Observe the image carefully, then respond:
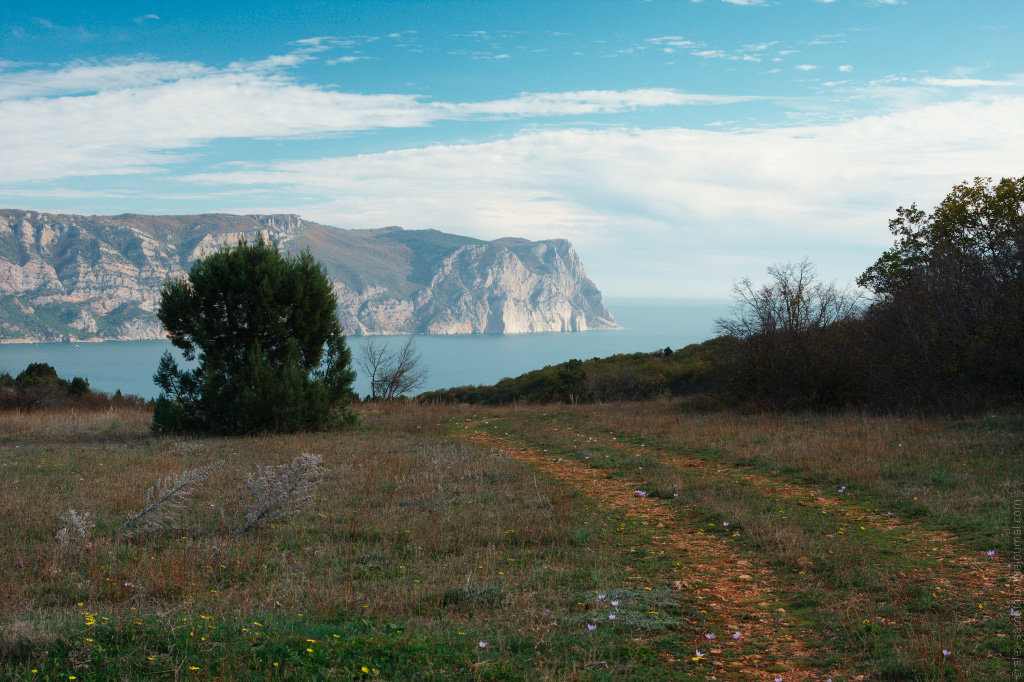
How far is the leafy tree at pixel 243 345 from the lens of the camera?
1792 cm

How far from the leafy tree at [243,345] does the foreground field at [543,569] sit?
4833 millimetres

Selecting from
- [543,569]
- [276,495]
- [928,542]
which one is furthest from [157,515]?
[928,542]

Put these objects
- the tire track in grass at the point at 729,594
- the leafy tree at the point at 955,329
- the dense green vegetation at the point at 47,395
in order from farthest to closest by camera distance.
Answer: the dense green vegetation at the point at 47,395, the leafy tree at the point at 955,329, the tire track in grass at the point at 729,594

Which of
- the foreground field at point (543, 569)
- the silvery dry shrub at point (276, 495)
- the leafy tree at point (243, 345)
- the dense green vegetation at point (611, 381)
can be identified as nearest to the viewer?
the foreground field at point (543, 569)

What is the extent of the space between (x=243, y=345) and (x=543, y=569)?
575 inches

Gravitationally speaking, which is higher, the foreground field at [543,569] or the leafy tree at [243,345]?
the leafy tree at [243,345]

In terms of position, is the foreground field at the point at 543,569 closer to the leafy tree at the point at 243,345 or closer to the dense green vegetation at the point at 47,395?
the leafy tree at the point at 243,345

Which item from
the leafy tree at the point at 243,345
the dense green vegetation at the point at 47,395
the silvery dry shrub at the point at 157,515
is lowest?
the dense green vegetation at the point at 47,395

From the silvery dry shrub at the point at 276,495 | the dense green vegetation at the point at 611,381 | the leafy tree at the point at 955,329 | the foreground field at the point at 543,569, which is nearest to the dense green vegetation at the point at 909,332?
the leafy tree at the point at 955,329

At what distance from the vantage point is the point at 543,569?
6.41 meters

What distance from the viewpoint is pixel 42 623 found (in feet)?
14.0

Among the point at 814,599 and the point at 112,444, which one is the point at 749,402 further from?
the point at 112,444

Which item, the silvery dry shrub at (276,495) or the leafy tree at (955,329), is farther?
the leafy tree at (955,329)

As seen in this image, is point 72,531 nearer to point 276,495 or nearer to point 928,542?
point 276,495
